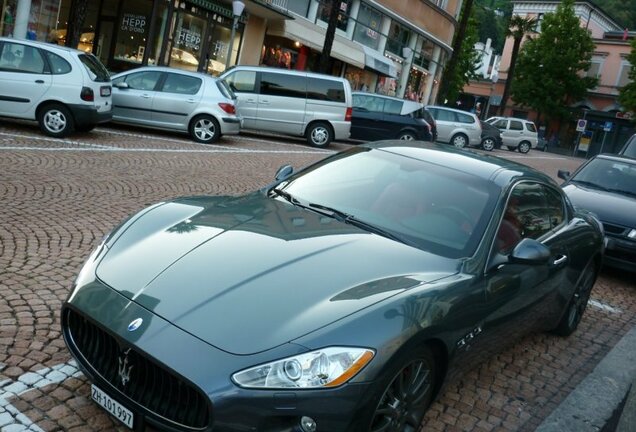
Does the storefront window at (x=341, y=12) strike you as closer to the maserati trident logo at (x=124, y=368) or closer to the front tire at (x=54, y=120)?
the front tire at (x=54, y=120)

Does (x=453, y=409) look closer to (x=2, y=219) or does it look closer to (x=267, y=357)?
(x=267, y=357)

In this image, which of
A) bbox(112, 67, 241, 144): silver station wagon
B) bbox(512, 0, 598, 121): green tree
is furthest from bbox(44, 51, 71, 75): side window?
bbox(512, 0, 598, 121): green tree

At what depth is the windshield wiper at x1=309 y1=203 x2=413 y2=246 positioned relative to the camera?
367cm

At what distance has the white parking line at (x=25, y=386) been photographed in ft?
9.33

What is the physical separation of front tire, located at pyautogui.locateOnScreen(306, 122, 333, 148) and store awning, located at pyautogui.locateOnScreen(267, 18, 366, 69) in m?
11.4

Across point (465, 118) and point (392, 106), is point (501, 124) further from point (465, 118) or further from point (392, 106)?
point (392, 106)

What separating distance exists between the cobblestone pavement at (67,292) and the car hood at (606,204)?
31.9 inches

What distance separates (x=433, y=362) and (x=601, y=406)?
1.74 m

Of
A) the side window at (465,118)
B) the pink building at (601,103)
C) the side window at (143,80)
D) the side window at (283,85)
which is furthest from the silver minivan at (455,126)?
the pink building at (601,103)

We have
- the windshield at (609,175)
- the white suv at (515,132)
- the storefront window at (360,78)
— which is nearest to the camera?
the windshield at (609,175)

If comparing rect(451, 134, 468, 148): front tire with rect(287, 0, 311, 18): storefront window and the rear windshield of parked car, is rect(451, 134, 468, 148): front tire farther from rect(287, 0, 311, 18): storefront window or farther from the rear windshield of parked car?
the rear windshield of parked car

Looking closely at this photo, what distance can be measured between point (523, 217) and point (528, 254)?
1.99ft

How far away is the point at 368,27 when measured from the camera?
33.5 meters

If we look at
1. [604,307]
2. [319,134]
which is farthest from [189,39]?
[604,307]
